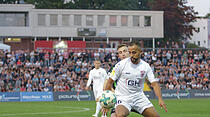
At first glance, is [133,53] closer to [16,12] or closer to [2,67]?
[2,67]

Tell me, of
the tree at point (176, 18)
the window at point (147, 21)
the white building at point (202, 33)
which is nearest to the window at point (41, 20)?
the window at point (147, 21)

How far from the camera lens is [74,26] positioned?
2790 inches

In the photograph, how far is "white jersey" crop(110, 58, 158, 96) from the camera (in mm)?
10953

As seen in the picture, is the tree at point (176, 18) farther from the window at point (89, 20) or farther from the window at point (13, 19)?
the window at point (13, 19)

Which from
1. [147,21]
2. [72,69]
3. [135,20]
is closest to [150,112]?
[72,69]

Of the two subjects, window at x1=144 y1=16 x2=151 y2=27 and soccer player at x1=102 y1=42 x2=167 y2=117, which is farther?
window at x1=144 y1=16 x2=151 y2=27

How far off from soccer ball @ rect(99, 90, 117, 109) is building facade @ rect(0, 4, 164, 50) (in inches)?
2268

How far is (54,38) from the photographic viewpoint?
71188mm

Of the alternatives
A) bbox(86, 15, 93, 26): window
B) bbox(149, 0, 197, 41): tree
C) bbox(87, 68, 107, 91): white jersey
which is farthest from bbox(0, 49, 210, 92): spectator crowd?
bbox(149, 0, 197, 41): tree

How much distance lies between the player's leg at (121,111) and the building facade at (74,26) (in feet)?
189

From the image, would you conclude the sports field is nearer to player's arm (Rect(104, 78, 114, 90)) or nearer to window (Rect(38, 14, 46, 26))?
player's arm (Rect(104, 78, 114, 90))

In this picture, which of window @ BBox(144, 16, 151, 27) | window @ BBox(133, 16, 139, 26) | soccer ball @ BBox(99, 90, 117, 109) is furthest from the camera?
window @ BBox(144, 16, 151, 27)

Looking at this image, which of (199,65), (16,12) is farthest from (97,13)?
(199,65)

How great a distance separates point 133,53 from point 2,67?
97.7 feet
